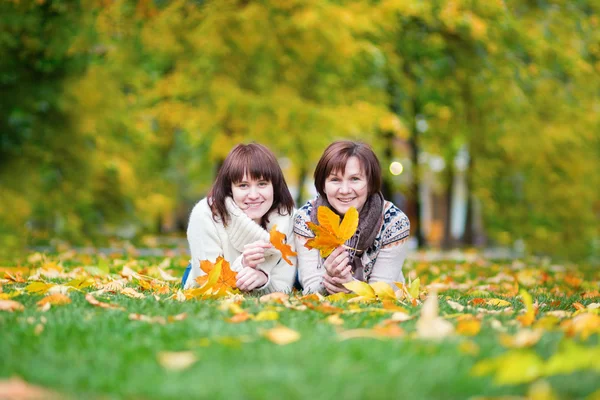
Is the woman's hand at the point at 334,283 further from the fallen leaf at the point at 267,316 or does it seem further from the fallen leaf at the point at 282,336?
the fallen leaf at the point at 282,336

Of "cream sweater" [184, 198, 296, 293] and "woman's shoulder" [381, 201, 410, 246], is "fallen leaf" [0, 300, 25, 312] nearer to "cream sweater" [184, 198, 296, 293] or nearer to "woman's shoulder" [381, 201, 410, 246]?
"cream sweater" [184, 198, 296, 293]

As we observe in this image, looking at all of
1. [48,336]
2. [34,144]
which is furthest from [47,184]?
[48,336]

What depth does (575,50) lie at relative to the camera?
11781mm

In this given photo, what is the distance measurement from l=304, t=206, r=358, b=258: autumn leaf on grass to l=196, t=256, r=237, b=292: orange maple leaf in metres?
0.50

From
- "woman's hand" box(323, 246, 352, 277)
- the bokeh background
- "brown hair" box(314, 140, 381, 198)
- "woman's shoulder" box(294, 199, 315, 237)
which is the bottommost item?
"woman's hand" box(323, 246, 352, 277)

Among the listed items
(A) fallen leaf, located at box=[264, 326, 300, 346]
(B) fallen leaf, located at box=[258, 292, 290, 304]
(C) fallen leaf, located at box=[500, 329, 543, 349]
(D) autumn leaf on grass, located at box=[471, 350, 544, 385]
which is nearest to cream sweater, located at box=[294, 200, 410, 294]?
(B) fallen leaf, located at box=[258, 292, 290, 304]

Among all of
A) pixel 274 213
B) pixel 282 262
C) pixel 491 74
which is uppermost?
pixel 491 74

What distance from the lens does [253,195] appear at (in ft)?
14.7

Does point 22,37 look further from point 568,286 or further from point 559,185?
point 559,185

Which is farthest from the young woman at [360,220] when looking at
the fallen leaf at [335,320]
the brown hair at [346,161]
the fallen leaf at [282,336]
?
the fallen leaf at [282,336]

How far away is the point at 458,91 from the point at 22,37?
25.0ft

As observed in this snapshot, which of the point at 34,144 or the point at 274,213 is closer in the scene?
the point at 274,213

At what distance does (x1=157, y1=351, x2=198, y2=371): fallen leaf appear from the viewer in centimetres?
221

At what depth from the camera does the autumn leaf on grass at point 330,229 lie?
3875 millimetres
